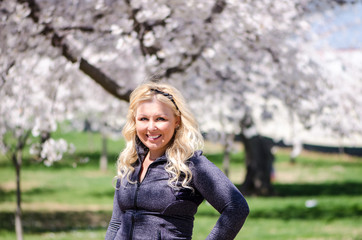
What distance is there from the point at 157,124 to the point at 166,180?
28cm

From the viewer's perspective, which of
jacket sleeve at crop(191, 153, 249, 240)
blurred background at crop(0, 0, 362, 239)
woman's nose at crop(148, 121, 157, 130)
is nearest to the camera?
jacket sleeve at crop(191, 153, 249, 240)

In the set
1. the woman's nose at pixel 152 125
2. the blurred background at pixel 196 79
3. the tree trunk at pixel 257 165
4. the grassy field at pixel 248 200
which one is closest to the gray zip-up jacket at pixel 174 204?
the woman's nose at pixel 152 125

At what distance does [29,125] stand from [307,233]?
18.3ft

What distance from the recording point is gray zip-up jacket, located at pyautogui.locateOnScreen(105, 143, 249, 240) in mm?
2441

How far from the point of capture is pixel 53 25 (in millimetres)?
5707

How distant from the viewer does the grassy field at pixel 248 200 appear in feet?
36.1

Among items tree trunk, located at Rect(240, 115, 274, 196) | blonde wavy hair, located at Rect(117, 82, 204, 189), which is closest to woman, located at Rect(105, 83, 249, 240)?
blonde wavy hair, located at Rect(117, 82, 204, 189)

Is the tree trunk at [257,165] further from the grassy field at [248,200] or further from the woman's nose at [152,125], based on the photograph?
the woman's nose at [152,125]

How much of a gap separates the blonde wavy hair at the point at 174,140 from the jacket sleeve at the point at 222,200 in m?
0.07

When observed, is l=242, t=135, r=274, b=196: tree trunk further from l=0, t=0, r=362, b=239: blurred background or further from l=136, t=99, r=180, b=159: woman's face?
l=136, t=99, r=180, b=159: woman's face

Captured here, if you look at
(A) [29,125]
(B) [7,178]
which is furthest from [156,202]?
(B) [7,178]

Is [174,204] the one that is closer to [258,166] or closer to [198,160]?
[198,160]

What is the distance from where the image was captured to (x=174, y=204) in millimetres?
2521

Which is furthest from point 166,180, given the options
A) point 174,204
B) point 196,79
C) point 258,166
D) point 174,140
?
point 258,166
